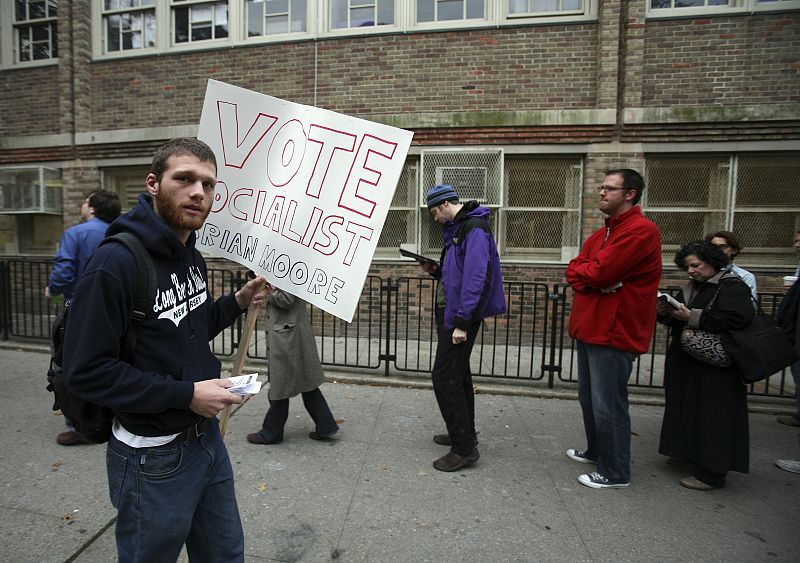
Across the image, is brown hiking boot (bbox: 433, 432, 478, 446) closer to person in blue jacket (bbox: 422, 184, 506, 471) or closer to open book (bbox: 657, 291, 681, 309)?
person in blue jacket (bbox: 422, 184, 506, 471)

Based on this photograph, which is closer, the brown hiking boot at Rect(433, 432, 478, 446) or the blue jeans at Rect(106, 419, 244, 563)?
the blue jeans at Rect(106, 419, 244, 563)

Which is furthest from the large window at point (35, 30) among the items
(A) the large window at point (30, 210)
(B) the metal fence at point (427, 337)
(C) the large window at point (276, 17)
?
(B) the metal fence at point (427, 337)

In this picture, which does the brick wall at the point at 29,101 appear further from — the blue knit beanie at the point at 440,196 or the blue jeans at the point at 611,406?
the blue jeans at the point at 611,406

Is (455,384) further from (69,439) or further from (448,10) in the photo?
(448,10)

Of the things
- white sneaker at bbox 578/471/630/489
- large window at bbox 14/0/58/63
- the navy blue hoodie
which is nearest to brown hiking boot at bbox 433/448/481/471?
white sneaker at bbox 578/471/630/489

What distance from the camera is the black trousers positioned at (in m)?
3.33

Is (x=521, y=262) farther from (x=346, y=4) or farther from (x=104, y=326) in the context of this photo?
(x=104, y=326)

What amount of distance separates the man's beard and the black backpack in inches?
5.7

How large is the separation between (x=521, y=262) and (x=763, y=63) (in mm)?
4488

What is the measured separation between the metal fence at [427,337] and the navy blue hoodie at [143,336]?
3.41m

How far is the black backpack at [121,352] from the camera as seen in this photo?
4.60 feet

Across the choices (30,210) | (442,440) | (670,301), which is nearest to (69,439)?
(442,440)

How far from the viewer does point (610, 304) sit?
9.99ft

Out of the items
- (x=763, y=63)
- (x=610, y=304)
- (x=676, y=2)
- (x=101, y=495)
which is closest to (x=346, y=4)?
(x=676, y=2)
